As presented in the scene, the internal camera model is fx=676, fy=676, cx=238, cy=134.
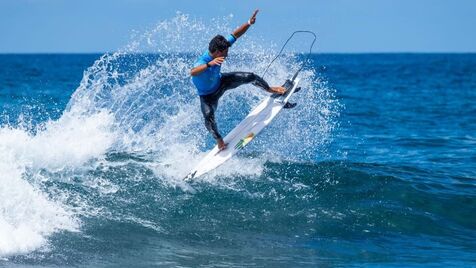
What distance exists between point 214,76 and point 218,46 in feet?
2.01

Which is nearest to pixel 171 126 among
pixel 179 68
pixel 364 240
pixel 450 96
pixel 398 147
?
pixel 179 68

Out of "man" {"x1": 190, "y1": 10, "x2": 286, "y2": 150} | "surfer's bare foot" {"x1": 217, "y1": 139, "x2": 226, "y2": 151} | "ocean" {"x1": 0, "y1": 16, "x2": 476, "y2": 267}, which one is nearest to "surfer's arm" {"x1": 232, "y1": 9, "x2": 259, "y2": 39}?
"man" {"x1": 190, "y1": 10, "x2": 286, "y2": 150}

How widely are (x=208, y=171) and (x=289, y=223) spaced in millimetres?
1565

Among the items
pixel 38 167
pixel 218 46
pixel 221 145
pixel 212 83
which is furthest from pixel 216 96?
pixel 38 167

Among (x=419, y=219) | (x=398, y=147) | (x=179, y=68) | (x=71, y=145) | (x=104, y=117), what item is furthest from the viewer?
(x=398, y=147)

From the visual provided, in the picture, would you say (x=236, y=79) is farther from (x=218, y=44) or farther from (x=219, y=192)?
(x=219, y=192)

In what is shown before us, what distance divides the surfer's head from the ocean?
2.43 metres

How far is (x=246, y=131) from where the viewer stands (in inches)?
438

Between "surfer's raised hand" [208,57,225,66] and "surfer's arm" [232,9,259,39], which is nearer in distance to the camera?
"surfer's raised hand" [208,57,225,66]

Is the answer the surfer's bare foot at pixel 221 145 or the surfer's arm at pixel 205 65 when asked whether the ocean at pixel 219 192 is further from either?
the surfer's arm at pixel 205 65

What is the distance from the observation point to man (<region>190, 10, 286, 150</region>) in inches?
381

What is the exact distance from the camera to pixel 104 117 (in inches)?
490

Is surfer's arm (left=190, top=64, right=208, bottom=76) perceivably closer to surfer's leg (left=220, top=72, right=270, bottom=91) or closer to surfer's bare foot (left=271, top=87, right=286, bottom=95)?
surfer's leg (left=220, top=72, right=270, bottom=91)

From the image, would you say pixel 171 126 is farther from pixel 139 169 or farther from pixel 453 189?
pixel 453 189
